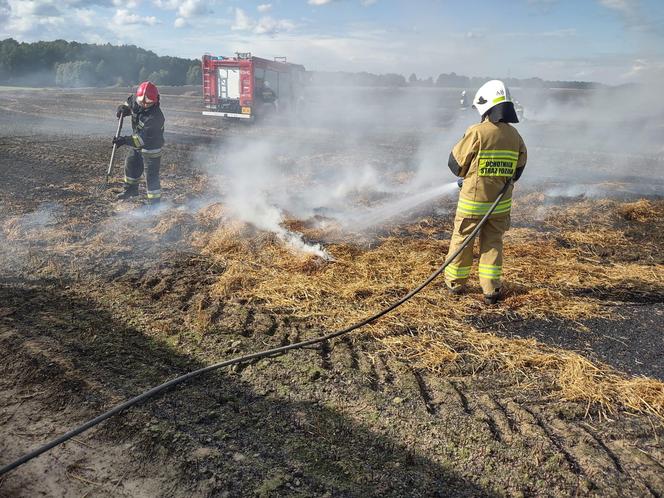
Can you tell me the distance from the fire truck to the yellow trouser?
16.3 m

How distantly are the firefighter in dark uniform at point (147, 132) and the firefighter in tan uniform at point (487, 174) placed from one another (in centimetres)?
460

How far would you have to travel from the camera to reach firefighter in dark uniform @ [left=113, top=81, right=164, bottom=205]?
6.84 metres

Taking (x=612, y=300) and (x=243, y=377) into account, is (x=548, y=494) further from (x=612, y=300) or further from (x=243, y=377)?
(x=612, y=300)

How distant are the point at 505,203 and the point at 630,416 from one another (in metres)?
2.13

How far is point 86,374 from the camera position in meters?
3.09

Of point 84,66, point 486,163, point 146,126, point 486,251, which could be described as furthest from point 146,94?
point 84,66

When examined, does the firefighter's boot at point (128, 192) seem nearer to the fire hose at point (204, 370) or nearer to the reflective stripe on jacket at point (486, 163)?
the fire hose at point (204, 370)

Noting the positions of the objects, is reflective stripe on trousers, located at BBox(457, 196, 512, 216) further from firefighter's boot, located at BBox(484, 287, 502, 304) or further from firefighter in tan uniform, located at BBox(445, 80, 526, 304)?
firefighter's boot, located at BBox(484, 287, 502, 304)

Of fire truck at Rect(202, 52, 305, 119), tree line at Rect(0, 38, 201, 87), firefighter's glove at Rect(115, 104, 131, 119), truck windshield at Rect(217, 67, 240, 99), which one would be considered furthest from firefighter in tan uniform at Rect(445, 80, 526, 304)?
tree line at Rect(0, 38, 201, 87)

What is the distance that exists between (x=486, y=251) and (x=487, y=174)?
29.2 inches

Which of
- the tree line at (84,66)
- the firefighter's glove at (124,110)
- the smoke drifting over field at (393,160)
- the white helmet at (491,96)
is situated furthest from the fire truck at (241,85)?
the tree line at (84,66)

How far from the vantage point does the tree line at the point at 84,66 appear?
1786 inches

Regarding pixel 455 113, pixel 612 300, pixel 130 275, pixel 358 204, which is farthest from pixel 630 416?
pixel 455 113

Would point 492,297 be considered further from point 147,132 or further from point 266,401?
point 147,132
